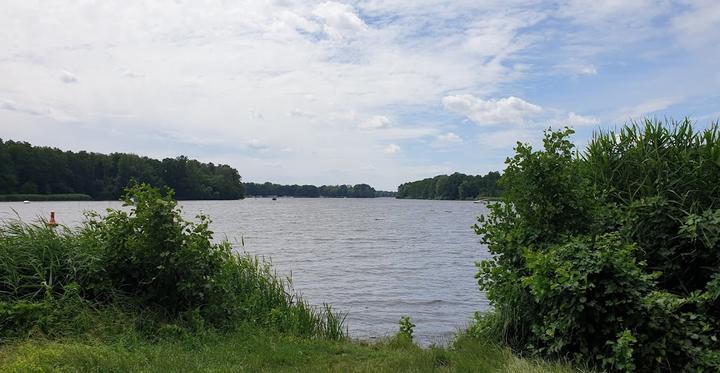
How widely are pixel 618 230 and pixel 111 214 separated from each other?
24.4 ft

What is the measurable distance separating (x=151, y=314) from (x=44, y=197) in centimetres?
9362

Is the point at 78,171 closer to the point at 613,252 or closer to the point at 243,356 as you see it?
the point at 243,356

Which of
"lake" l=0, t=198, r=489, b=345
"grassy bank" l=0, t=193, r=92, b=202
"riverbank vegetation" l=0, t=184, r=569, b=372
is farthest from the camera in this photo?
"grassy bank" l=0, t=193, r=92, b=202

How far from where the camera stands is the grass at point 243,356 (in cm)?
600

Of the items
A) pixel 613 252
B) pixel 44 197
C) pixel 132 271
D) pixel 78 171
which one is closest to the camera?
pixel 613 252

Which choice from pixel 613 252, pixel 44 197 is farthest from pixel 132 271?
pixel 44 197

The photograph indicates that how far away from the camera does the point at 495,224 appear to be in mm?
8234

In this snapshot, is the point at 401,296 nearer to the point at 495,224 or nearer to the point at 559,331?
the point at 495,224

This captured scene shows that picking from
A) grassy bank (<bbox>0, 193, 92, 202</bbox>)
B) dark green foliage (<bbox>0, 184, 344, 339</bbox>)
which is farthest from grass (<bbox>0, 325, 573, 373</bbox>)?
grassy bank (<bbox>0, 193, 92, 202</bbox>)

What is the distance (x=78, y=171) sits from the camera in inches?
3634

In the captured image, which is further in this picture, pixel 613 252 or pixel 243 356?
pixel 243 356

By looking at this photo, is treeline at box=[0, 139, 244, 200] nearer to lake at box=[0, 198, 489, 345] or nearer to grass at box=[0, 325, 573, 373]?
lake at box=[0, 198, 489, 345]

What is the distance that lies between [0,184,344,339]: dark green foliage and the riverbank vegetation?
0.05 ft

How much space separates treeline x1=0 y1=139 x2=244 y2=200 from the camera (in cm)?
8219
